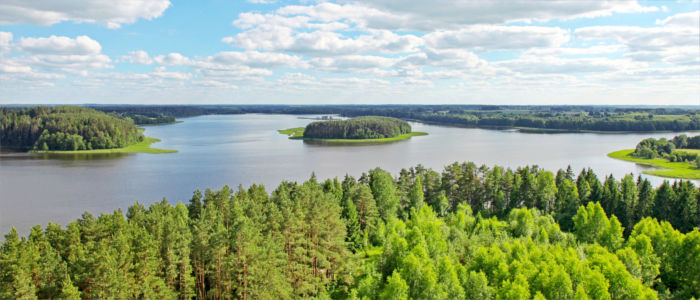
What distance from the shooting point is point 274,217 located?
90.0 feet

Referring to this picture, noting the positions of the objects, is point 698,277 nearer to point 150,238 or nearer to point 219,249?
point 219,249

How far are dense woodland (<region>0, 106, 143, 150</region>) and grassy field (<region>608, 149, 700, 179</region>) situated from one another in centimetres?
11323

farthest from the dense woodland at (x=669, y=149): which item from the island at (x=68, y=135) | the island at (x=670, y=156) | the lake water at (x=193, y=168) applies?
the island at (x=68, y=135)

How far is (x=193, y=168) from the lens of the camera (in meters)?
75.6

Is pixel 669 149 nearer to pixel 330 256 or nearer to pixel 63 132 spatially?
pixel 330 256

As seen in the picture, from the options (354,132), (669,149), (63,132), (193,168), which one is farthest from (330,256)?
(354,132)

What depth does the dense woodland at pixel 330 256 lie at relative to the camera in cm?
2081

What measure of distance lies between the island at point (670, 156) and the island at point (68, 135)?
316ft

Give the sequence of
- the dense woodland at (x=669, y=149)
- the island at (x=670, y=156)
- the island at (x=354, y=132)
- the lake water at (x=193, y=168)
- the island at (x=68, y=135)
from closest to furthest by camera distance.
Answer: the lake water at (x=193, y=168), the island at (x=670, y=156), the dense woodland at (x=669, y=149), the island at (x=68, y=135), the island at (x=354, y=132)

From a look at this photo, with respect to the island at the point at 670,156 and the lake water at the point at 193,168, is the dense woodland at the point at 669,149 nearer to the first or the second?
the island at the point at 670,156

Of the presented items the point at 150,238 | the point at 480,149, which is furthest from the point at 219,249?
the point at 480,149

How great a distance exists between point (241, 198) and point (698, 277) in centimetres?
3088

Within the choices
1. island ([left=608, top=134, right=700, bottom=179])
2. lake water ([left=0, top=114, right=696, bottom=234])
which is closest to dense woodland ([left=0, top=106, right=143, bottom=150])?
lake water ([left=0, top=114, right=696, bottom=234])

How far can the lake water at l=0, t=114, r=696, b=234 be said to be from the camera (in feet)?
165
